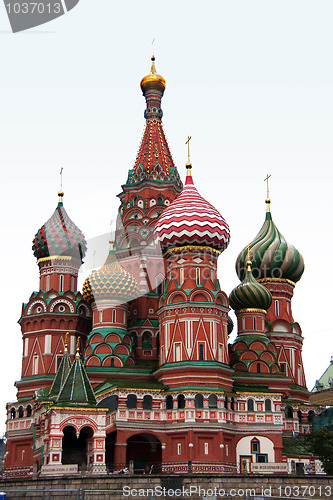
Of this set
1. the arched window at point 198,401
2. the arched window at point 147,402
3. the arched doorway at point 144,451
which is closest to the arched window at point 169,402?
the arched window at point 147,402

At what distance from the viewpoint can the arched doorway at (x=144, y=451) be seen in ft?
135

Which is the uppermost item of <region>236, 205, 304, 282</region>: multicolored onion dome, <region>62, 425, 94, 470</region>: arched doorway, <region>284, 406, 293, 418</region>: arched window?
<region>236, 205, 304, 282</region>: multicolored onion dome

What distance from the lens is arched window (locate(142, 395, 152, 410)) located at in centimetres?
4025

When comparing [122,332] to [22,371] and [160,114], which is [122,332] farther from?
[160,114]

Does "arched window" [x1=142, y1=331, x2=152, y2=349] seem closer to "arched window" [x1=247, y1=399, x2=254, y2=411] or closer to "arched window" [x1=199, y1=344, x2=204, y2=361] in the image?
"arched window" [x1=199, y1=344, x2=204, y2=361]

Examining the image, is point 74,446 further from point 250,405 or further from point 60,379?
point 250,405

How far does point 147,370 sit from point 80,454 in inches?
305

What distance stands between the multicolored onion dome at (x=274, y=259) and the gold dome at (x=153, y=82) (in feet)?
41.0

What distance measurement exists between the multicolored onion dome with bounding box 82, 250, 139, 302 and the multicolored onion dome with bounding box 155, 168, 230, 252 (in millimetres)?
3061

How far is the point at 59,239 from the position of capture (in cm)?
4862

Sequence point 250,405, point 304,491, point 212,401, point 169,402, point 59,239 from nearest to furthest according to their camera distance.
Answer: point 304,491
point 212,401
point 169,402
point 250,405
point 59,239

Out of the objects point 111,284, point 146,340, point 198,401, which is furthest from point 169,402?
point 111,284

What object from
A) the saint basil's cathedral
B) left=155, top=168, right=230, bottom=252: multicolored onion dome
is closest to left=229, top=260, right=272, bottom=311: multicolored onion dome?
the saint basil's cathedral

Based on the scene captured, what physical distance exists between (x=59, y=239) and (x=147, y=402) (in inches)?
515
